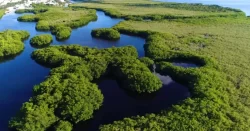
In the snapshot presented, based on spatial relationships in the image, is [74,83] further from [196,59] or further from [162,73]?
[196,59]

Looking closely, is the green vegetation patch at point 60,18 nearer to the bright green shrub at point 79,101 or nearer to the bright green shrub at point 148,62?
the bright green shrub at point 148,62

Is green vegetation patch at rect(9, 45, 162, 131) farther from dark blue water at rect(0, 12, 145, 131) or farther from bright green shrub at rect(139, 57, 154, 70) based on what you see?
dark blue water at rect(0, 12, 145, 131)

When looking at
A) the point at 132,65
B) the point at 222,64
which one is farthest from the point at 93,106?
the point at 222,64

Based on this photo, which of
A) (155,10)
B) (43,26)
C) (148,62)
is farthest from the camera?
(155,10)

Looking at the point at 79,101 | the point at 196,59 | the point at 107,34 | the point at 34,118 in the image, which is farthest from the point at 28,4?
the point at 34,118

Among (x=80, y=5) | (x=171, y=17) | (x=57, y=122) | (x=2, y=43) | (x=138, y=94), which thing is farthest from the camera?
(x=80, y=5)

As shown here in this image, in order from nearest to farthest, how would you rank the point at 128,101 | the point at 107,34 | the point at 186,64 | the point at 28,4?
the point at 128,101 < the point at 186,64 < the point at 107,34 < the point at 28,4

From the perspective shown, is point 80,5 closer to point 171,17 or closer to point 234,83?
point 171,17
